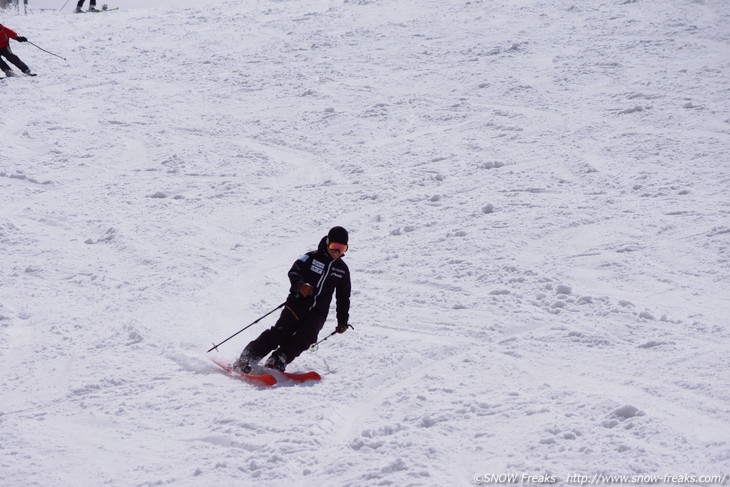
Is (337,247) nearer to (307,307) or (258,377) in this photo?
(307,307)

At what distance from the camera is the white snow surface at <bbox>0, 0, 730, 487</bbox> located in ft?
15.5

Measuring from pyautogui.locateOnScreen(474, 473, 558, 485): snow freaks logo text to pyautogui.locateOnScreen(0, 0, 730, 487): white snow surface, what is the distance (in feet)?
0.09

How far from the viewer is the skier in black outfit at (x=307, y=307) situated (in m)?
6.14

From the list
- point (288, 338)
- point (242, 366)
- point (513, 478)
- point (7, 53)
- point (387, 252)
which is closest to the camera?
point (513, 478)

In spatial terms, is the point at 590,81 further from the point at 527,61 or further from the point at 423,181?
the point at 423,181

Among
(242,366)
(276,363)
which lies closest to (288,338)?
(276,363)

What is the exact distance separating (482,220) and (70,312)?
5.35 m

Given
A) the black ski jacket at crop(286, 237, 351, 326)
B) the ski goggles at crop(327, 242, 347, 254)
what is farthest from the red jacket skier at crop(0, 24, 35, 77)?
the ski goggles at crop(327, 242, 347, 254)

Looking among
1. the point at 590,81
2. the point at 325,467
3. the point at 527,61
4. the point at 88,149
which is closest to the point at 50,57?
the point at 88,149

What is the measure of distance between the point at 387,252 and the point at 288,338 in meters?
2.81

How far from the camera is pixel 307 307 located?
20.8 ft

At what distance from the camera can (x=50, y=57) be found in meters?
18.9

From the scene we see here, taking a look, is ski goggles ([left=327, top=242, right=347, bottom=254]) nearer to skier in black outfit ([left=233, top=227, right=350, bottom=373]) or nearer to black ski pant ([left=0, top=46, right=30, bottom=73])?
skier in black outfit ([left=233, top=227, right=350, bottom=373])

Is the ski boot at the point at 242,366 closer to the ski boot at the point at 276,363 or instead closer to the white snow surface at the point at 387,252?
the ski boot at the point at 276,363
